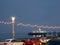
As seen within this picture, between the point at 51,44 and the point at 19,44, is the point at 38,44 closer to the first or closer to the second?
the point at 19,44

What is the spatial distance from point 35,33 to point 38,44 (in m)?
72.4

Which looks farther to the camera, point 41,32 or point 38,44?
point 41,32

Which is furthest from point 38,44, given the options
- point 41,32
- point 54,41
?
point 41,32

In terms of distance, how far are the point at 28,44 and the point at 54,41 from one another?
15.4 m

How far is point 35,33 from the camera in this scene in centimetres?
9919

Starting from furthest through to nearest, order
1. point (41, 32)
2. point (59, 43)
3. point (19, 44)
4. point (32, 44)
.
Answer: point (41, 32) → point (19, 44) → point (32, 44) → point (59, 43)

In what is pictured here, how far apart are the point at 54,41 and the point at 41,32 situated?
87158mm

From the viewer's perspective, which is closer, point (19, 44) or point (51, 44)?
point (51, 44)

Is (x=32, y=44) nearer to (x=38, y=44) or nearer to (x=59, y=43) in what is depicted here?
(x=38, y=44)

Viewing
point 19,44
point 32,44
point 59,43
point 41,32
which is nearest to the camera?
point 59,43

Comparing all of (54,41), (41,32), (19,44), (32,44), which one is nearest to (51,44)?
(54,41)

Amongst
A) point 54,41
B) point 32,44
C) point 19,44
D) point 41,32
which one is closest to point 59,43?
point 54,41

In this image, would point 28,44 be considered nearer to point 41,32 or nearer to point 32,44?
point 32,44

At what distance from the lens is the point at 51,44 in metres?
11.5
